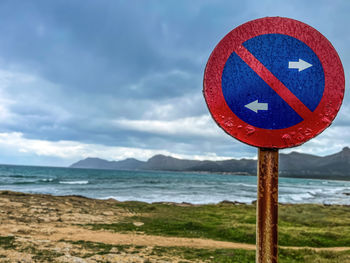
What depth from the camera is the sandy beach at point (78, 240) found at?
19.7 feet

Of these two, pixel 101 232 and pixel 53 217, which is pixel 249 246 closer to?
pixel 101 232

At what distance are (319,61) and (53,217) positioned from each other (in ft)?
40.8

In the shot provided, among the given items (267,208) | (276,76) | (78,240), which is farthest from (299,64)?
(78,240)

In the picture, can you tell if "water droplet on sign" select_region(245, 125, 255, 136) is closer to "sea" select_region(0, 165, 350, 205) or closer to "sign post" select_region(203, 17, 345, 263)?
"sign post" select_region(203, 17, 345, 263)

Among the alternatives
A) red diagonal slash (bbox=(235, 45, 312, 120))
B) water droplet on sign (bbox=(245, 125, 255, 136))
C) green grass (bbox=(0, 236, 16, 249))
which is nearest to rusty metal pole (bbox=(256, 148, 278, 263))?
water droplet on sign (bbox=(245, 125, 255, 136))

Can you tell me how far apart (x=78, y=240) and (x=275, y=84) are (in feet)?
26.6

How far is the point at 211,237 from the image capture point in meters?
9.07

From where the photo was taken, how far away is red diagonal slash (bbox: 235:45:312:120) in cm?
123

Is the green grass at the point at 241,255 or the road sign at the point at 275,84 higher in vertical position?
the road sign at the point at 275,84

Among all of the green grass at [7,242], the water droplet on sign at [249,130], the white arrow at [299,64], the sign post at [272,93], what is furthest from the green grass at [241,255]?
the white arrow at [299,64]

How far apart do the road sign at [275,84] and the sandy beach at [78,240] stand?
5676 millimetres

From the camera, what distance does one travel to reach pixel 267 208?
127 cm

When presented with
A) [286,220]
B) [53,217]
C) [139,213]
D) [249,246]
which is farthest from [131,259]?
[286,220]

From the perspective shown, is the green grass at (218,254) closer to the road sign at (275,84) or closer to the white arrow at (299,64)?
the road sign at (275,84)
